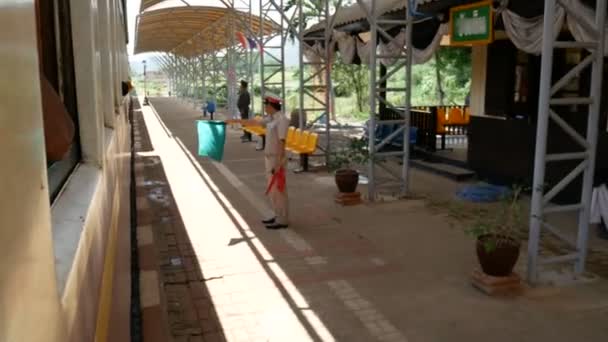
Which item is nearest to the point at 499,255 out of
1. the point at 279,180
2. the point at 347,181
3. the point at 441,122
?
the point at 279,180

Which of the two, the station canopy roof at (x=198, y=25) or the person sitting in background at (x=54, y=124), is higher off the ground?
the station canopy roof at (x=198, y=25)

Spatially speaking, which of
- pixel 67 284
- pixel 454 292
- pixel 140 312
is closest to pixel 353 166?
pixel 454 292

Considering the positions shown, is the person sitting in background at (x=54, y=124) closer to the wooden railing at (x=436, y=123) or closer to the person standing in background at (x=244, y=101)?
the wooden railing at (x=436, y=123)

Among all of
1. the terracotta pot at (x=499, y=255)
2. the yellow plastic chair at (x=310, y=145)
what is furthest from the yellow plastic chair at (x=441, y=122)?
the terracotta pot at (x=499, y=255)

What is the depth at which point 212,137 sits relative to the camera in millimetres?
8312

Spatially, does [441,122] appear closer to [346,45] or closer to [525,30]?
[346,45]

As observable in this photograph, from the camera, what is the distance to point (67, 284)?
102cm

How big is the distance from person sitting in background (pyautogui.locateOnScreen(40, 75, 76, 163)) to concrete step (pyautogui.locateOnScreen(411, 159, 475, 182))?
9198 millimetres

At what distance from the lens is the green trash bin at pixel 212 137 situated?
8.19 meters

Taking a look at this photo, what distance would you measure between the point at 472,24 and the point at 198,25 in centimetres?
1870

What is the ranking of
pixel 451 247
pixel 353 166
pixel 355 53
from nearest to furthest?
pixel 451 247 → pixel 353 166 → pixel 355 53

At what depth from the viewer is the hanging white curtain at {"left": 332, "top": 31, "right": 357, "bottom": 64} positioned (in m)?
12.8

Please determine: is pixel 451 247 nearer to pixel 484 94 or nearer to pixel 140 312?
pixel 140 312

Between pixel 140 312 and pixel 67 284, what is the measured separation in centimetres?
370
